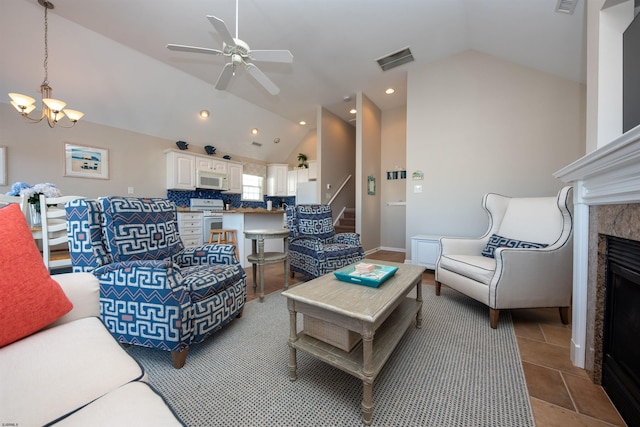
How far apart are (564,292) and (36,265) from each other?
3.26 m

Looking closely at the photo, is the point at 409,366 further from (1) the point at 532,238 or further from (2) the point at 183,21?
(2) the point at 183,21

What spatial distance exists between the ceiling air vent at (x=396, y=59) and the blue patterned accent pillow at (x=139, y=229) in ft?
12.0

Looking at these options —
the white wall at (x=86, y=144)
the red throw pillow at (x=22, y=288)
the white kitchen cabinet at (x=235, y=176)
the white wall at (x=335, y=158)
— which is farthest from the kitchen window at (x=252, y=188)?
the red throw pillow at (x=22, y=288)

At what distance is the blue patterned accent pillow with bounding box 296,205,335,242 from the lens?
3270 millimetres

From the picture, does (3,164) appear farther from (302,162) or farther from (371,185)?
(371,185)

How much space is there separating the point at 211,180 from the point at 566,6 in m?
5.73

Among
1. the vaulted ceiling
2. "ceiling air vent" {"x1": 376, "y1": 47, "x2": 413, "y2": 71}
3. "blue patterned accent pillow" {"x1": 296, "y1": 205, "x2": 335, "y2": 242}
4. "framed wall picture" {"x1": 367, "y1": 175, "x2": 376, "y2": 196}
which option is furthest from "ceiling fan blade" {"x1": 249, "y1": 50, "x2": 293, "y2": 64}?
"framed wall picture" {"x1": 367, "y1": 175, "x2": 376, "y2": 196}

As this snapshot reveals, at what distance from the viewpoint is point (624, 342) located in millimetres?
1140

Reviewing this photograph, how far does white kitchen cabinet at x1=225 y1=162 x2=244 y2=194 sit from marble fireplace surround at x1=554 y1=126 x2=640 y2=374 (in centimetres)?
575

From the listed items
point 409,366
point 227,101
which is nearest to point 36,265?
point 409,366

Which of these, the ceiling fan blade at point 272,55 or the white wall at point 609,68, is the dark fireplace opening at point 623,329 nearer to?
the white wall at point 609,68

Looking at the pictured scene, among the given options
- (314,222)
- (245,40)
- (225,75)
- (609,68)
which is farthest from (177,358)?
(245,40)

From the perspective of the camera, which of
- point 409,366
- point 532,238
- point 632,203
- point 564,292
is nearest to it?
point 632,203

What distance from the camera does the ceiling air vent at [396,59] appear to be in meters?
3.52
